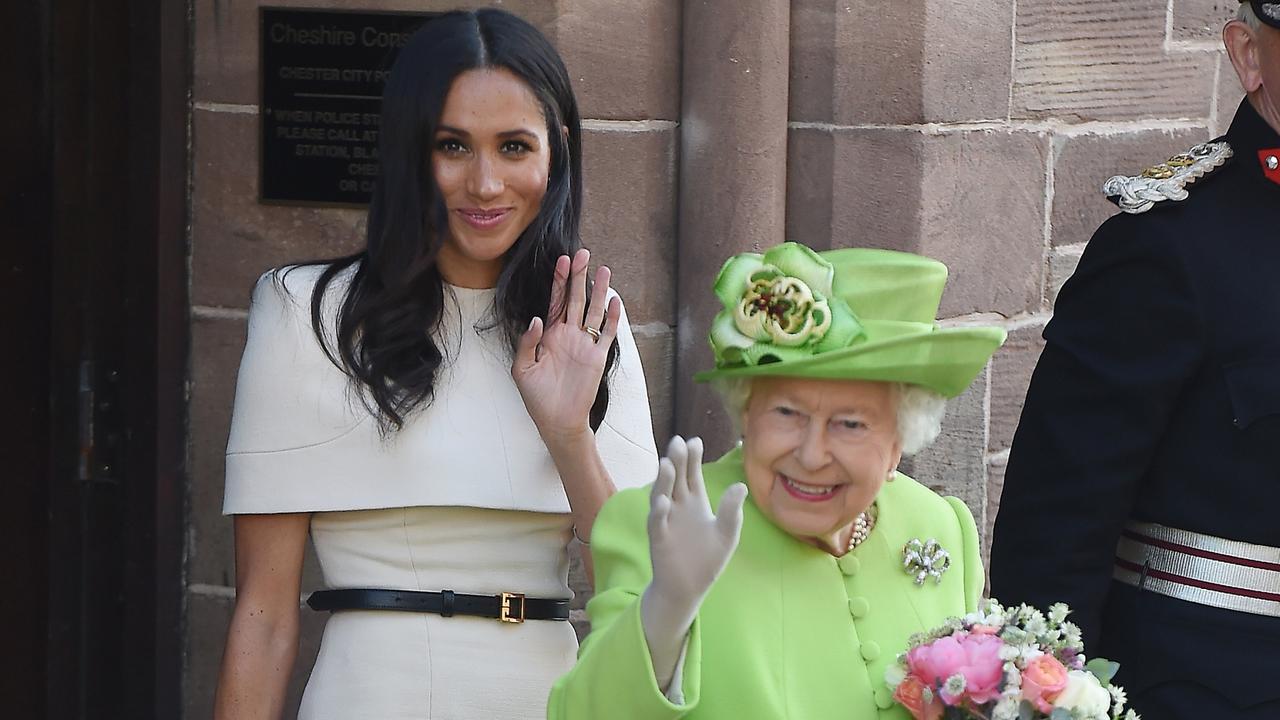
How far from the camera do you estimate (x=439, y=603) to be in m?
2.96

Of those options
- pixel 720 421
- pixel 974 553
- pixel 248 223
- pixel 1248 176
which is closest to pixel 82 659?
pixel 248 223

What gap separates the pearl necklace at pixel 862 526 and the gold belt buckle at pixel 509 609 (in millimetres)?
645

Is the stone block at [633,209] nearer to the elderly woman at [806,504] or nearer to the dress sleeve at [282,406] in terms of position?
the dress sleeve at [282,406]

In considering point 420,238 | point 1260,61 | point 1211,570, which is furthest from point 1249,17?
point 420,238

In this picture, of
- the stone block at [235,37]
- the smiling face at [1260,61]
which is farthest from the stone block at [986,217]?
the smiling face at [1260,61]

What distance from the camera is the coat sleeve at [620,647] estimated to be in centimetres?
224

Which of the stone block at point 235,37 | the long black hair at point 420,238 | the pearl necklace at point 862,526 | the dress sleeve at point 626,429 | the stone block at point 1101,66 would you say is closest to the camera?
the pearl necklace at point 862,526

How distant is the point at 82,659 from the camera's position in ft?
14.0

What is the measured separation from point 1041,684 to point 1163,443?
794 mm

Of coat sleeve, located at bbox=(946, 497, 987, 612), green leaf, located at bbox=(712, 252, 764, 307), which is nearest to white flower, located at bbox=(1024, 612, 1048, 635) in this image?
coat sleeve, located at bbox=(946, 497, 987, 612)

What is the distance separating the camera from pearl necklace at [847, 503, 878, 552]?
2.57m

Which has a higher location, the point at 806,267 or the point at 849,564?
the point at 806,267

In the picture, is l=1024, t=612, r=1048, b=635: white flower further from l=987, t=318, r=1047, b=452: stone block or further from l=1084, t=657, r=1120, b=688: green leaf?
l=987, t=318, r=1047, b=452: stone block

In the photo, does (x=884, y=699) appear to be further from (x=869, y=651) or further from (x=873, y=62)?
(x=873, y=62)
